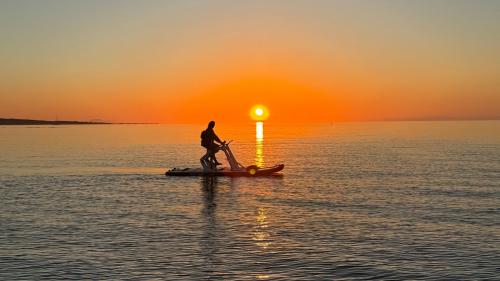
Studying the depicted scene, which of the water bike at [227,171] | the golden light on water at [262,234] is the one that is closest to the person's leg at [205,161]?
the water bike at [227,171]

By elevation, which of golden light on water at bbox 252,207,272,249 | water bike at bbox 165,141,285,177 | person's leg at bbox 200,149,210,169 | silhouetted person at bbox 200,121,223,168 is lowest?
golden light on water at bbox 252,207,272,249

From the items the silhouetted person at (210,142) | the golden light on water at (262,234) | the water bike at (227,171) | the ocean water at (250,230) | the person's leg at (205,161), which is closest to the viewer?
the ocean water at (250,230)

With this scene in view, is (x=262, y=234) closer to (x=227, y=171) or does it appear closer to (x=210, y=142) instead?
(x=210, y=142)

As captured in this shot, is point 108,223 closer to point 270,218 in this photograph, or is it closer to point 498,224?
point 270,218

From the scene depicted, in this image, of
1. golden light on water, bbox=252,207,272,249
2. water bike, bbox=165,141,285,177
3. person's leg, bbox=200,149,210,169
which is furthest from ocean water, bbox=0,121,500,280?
person's leg, bbox=200,149,210,169

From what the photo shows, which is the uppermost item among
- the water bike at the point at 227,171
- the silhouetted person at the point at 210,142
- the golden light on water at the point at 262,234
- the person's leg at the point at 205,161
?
the silhouetted person at the point at 210,142

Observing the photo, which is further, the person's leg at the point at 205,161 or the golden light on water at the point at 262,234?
the person's leg at the point at 205,161

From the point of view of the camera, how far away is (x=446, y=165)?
59.0 meters

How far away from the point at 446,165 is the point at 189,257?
1849 inches

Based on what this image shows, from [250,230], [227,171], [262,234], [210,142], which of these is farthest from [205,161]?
[262,234]

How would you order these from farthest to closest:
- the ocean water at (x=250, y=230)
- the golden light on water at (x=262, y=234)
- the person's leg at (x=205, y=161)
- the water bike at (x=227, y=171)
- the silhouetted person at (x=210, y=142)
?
the person's leg at (x=205, y=161) < the water bike at (x=227, y=171) < the silhouetted person at (x=210, y=142) < the golden light on water at (x=262, y=234) < the ocean water at (x=250, y=230)

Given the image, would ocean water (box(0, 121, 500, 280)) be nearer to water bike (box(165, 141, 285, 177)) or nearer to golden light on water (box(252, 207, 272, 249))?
golden light on water (box(252, 207, 272, 249))

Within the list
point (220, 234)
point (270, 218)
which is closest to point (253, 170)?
point (270, 218)

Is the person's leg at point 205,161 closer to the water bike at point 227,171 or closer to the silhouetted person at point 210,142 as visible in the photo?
the silhouetted person at point 210,142
